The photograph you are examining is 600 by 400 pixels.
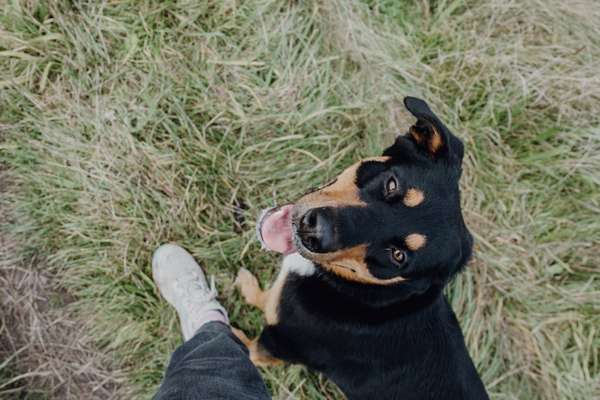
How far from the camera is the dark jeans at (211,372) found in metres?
2.53

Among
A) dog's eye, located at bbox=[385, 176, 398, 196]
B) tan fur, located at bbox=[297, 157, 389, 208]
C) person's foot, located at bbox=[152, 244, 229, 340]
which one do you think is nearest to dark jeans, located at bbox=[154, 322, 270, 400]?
person's foot, located at bbox=[152, 244, 229, 340]

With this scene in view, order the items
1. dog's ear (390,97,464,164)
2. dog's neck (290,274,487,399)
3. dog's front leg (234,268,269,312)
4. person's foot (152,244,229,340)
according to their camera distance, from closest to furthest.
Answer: dog's ear (390,97,464,164)
dog's neck (290,274,487,399)
person's foot (152,244,229,340)
dog's front leg (234,268,269,312)

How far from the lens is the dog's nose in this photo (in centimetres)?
228

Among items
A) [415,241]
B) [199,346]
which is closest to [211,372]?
[199,346]

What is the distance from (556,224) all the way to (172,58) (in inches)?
109

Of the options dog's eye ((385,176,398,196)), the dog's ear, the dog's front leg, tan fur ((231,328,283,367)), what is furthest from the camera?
the dog's front leg

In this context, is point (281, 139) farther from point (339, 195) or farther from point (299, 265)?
point (339, 195)

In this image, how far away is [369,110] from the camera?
350 centimetres

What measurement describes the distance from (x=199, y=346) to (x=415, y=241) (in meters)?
1.30

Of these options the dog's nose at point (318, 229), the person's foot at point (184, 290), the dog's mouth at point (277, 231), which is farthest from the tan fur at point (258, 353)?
the dog's nose at point (318, 229)

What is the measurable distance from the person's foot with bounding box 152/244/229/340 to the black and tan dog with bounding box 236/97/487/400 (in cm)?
46

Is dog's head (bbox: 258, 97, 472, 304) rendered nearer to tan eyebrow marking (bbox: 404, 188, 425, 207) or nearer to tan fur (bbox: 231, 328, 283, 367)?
tan eyebrow marking (bbox: 404, 188, 425, 207)

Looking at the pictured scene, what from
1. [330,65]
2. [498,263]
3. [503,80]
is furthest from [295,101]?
[498,263]

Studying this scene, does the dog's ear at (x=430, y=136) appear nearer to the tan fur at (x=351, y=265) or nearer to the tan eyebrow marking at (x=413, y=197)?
the tan eyebrow marking at (x=413, y=197)
